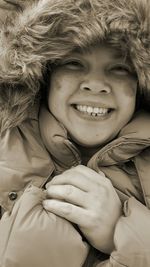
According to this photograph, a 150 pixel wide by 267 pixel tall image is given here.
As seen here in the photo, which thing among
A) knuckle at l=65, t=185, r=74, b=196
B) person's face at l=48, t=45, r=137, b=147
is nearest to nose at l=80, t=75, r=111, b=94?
person's face at l=48, t=45, r=137, b=147

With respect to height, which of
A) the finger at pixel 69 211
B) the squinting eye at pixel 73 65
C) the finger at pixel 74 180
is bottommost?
the finger at pixel 69 211

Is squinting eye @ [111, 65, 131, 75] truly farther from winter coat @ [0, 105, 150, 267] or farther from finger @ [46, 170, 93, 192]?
finger @ [46, 170, 93, 192]

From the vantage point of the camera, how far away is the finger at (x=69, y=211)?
110 cm

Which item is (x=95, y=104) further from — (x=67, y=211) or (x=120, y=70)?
(x=67, y=211)

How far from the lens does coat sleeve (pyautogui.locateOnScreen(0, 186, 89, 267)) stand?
42.2 inches

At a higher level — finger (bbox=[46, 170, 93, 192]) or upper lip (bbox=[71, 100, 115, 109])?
upper lip (bbox=[71, 100, 115, 109])

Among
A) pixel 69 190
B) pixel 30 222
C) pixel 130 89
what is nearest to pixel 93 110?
pixel 130 89

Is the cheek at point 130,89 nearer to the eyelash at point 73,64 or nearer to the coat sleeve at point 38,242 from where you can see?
the eyelash at point 73,64

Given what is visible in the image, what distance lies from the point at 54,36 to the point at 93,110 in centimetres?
20

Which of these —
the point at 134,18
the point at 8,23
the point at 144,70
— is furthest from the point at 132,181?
the point at 8,23

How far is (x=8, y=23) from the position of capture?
1.22 m

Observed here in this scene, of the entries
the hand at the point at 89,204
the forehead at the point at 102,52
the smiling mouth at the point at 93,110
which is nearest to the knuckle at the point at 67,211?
the hand at the point at 89,204

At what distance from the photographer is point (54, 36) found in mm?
1157

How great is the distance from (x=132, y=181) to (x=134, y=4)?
1.38ft
